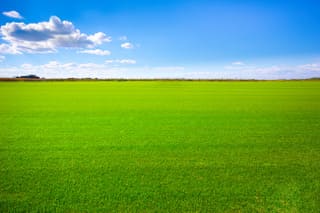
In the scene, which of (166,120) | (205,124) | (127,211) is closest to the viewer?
(127,211)

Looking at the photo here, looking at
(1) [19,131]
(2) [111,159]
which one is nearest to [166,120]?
(2) [111,159]

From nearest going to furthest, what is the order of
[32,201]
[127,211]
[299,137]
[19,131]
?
[127,211], [32,201], [299,137], [19,131]

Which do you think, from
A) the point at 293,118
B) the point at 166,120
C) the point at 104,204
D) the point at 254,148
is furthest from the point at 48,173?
the point at 293,118

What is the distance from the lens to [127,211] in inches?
131

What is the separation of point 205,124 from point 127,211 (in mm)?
6643

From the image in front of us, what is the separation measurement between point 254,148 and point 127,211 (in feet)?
14.8

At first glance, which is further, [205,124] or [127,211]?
[205,124]

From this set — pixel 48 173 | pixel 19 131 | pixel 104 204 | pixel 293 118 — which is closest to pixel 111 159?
pixel 48 173

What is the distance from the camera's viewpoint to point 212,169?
4762 millimetres

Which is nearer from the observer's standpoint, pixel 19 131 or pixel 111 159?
pixel 111 159

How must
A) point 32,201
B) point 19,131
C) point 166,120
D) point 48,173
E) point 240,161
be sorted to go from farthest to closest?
point 166,120, point 19,131, point 240,161, point 48,173, point 32,201

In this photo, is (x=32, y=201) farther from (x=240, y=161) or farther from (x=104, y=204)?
(x=240, y=161)

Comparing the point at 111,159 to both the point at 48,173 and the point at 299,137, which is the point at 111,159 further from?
the point at 299,137

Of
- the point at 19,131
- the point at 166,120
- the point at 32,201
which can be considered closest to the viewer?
the point at 32,201
